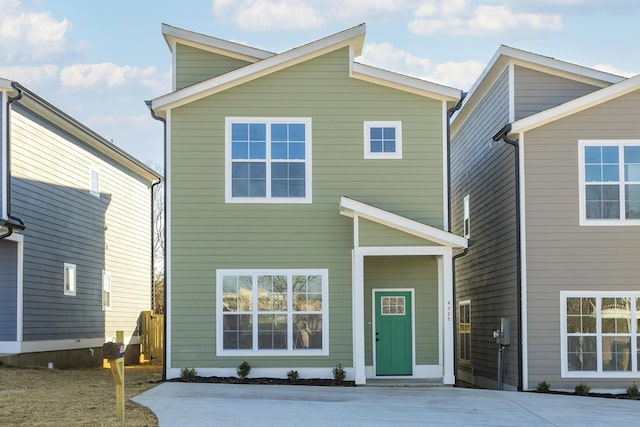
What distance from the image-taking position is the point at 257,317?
17.7 m

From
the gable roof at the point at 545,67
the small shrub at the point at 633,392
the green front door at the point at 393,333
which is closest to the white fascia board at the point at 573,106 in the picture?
the gable roof at the point at 545,67

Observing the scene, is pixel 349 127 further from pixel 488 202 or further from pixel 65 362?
pixel 65 362

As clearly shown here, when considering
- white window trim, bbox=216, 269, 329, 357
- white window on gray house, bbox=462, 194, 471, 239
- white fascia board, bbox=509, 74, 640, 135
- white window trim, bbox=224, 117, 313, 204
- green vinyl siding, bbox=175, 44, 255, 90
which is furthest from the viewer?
white window on gray house, bbox=462, 194, 471, 239

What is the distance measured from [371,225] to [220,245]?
319 cm

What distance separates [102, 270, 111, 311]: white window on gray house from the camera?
24.5m

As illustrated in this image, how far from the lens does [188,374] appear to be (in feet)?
56.7

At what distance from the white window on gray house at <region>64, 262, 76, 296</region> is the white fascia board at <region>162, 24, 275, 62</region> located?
6493mm

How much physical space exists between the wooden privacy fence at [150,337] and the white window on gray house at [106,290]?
284 cm

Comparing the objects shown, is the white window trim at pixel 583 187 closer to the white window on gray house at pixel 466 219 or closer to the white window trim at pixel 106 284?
the white window on gray house at pixel 466 219

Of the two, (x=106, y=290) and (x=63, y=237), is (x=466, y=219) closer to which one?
(x=106, y=290)

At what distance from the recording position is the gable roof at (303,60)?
17.7 metres

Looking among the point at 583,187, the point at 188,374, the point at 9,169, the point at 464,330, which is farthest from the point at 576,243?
the point at 9,169

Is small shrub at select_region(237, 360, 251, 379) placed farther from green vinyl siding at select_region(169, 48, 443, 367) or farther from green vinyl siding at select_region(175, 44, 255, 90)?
green vinyl siding at select_region(175, 44, 255, 90)

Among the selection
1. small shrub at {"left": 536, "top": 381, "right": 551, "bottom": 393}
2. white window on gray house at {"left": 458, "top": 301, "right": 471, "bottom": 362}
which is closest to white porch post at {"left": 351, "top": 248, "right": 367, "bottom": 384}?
small shrub at {"left": 536, "top": 381, "right": 551, "bottom": 393}
